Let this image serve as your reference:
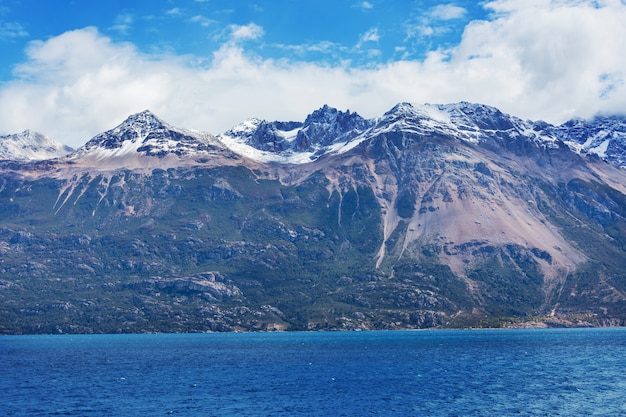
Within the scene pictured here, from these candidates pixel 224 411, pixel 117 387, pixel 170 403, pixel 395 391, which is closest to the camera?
pixel 224 411

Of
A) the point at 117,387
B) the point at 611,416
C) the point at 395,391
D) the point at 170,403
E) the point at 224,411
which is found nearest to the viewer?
the point at 611,416

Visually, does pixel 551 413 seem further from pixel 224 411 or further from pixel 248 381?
pixel 248 381

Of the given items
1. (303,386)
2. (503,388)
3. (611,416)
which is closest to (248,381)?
(303,386)

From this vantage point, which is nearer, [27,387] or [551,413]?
[551,413]

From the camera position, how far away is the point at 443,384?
17512 cm

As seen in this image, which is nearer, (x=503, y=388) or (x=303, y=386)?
(x=503, y=388)

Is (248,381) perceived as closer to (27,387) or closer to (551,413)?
(27,387)

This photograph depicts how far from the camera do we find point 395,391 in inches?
6516

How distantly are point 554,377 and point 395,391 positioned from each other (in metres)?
44.1

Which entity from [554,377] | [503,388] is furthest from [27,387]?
[554,377]

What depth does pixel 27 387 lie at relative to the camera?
586 feet

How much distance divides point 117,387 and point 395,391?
62458 mm

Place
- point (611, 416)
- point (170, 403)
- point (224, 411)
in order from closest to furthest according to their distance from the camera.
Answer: point (611, 416) < point (224, 411) < point (170, 403)

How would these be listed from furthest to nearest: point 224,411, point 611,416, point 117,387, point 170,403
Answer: point 117,387, point 170,403, point 224,411, point 611,416
